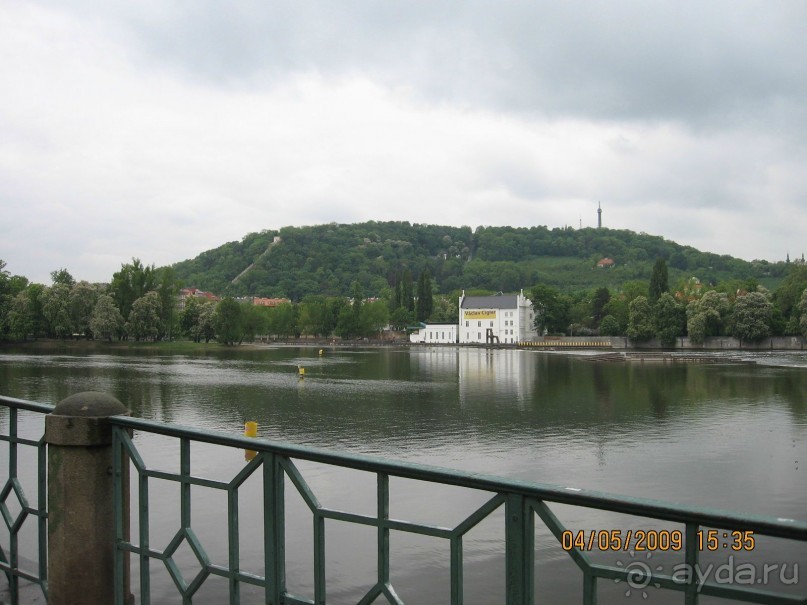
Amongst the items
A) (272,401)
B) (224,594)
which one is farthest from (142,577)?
(272,401)

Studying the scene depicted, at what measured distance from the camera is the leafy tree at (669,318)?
352 feet

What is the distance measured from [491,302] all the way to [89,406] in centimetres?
14972

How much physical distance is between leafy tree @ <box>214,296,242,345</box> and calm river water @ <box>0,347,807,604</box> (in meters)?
61.0

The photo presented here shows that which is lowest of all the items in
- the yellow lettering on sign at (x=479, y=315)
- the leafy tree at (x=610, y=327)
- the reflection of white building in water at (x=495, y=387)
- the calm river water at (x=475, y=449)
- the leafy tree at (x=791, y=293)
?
the reflection of white building in water at (x=495, y=387)

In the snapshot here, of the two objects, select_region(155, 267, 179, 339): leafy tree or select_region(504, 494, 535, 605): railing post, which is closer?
select_region(504, 494, 535, 605): railing post

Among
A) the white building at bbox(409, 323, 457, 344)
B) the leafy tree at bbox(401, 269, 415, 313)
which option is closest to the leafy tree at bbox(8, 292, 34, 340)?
the white building at bbox(409, 323, 457, 344)

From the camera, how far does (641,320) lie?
11162 cm

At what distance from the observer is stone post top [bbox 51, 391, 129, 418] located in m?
4.59

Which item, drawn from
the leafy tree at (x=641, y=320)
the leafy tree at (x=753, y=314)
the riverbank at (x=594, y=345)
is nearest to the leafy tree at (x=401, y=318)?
the riverbank at (x=594, y=345)

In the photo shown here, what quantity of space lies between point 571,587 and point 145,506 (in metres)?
7.28

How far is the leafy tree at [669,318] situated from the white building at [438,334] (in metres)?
53.8

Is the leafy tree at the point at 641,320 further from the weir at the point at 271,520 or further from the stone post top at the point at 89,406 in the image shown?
the stone post top at the point at 89,406

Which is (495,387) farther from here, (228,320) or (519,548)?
(228,320)

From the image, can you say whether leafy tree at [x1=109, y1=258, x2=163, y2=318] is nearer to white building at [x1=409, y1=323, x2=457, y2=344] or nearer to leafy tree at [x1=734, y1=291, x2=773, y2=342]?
white building at [x1=409, y1=323, x2=457, y2=344]
